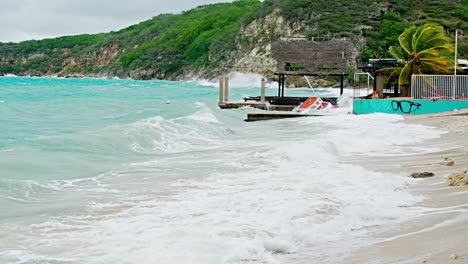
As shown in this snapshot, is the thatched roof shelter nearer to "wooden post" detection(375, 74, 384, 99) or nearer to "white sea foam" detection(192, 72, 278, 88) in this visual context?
"wooden post" detection(375, 74, 384, 99)

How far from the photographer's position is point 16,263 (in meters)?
6.35

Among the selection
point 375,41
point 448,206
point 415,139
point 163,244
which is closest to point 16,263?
point 163,244

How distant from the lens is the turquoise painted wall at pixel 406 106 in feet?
97.7

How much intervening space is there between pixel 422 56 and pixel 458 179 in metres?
25.5

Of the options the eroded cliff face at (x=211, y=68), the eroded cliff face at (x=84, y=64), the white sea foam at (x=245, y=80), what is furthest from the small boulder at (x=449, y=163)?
the eroded cliff face at (x=84, y=64)

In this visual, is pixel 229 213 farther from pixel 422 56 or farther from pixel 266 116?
pixel 422 56

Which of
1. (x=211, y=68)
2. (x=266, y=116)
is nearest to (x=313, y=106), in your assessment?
(x=266, y=116)

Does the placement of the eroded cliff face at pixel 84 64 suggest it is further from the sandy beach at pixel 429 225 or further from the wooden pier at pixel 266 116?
the sandy beach at pixel 429 225

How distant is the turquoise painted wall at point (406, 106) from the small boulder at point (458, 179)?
20.4 metres

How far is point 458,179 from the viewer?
993 centimetres

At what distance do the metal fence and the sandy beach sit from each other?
684 inches

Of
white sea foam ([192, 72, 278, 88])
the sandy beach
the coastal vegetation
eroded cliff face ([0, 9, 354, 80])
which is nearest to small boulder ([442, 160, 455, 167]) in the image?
the sandy beach

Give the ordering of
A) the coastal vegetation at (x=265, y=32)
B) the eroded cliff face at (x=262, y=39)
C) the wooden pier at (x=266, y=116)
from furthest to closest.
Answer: the eroded cliff face at (x=262, y=39), the coastal vegetation at (x=265, y=32), the wooden pier at (x=266, y=116)

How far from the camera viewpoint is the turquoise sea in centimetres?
674
